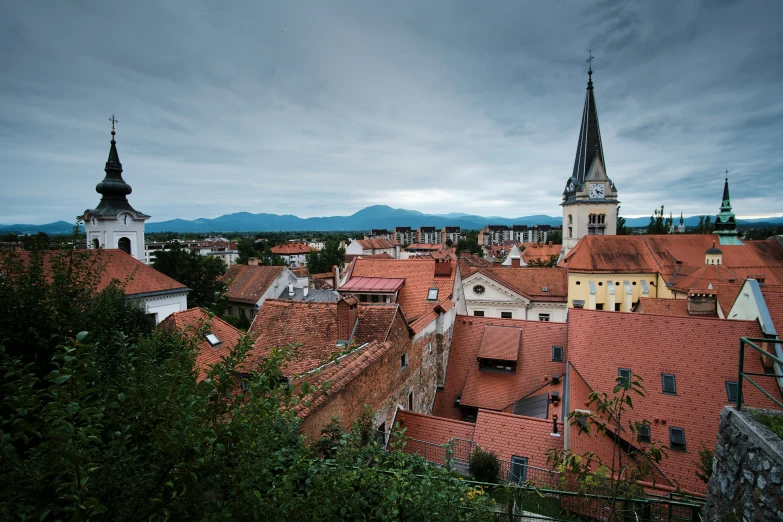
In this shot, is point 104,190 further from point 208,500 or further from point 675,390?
point 675,390

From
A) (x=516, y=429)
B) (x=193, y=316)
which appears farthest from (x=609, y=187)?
(x=193, y=316)

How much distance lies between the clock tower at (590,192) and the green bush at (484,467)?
44.8 m

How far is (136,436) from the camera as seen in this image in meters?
3.95

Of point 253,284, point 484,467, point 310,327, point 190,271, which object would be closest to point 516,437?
point 484,467

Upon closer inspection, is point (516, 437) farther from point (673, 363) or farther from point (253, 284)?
point (253, 284)

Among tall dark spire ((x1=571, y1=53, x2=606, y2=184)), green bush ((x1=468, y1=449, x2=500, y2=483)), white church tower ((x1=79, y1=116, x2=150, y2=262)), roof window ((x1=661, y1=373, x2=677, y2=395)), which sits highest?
tall dark spire ((x1=571, y1=53, x2=606, y2=184))

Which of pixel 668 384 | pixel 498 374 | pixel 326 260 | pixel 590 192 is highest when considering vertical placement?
pixel 590 192

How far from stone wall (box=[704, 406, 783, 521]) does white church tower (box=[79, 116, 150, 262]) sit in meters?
35.2

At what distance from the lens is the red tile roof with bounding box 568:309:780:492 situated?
43.0ft

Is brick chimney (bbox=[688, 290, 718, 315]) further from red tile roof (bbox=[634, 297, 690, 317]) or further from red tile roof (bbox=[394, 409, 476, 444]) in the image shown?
red tile roof (bbox=[394, 409, 476, 444])

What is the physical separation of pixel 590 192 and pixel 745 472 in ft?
171

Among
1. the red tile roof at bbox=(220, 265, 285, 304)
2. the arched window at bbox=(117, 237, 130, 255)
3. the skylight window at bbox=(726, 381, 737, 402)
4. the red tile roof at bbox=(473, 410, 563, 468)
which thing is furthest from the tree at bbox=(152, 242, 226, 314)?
the skylight window at bbox=(726, 381, 737, 402)

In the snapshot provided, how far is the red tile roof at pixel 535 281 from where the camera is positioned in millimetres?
33562

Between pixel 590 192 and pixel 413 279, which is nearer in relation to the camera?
pixel 413 279
